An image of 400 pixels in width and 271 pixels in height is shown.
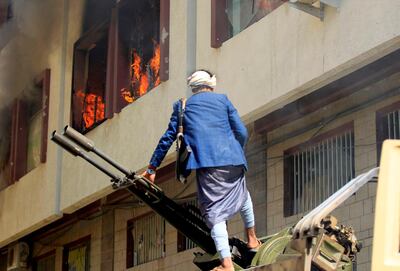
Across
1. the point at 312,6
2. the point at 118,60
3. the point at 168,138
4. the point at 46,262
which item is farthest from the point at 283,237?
the point at 46,262

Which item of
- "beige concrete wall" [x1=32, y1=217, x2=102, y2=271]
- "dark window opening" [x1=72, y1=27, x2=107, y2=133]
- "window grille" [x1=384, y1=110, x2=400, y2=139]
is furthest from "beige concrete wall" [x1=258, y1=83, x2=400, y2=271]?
"beige concrete wall" [x1=32, y1=217, x2=102, y2=271]

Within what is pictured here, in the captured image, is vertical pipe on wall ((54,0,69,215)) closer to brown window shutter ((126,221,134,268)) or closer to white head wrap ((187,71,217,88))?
brown window shutter ((126,221,134,268))

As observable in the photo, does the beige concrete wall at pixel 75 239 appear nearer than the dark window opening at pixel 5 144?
Yes

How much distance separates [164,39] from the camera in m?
13.3

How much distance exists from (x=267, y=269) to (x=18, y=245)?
41.1 ft

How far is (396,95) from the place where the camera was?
10547mm

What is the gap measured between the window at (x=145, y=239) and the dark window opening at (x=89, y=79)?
5.21 feet

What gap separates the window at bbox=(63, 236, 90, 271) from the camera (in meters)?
17.1

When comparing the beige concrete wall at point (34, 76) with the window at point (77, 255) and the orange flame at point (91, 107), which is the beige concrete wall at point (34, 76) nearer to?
the orange flame at point (91, 107)

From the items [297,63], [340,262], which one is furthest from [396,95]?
[340,262]

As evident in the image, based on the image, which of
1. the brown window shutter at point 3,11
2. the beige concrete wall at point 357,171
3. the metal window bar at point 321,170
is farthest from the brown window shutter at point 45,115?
the metal window bar at point 321,170

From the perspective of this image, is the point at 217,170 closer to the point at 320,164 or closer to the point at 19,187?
the point at 320,164

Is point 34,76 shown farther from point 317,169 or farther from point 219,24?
point 317,169

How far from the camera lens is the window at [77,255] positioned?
17127 mm
